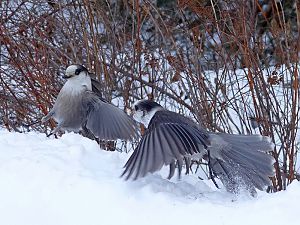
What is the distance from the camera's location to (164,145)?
2.89 metres

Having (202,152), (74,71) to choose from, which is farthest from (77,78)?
(202,152)

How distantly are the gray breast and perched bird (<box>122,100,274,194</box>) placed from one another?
1227 mm

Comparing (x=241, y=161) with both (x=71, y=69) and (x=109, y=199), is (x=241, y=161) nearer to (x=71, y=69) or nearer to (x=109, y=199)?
(x=109, y=199)

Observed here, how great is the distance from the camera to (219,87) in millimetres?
4496

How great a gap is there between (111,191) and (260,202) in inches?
23.4

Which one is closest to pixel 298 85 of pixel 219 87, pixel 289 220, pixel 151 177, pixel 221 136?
pixel 219 87

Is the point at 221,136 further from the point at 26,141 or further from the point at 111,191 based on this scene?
the point at 26,141

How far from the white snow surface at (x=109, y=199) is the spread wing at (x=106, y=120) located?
122 centimetres

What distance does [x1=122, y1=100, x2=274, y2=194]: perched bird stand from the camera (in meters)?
2.83

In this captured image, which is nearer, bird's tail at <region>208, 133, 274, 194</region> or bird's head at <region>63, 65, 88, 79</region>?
bird's tail at <region>208, 133, 274, 194</region>

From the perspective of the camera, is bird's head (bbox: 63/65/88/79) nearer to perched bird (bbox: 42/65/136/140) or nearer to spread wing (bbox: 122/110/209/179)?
perched bird (bbox: 42/65/136/140)

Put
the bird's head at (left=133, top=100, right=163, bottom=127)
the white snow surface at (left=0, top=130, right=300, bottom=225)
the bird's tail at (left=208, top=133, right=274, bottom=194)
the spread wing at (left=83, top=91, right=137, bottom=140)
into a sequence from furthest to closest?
the spread wing at (left=83, top=91, right=137, bottom=140) → the bird's head at (left=133, top=100, right=163, bottom=127) → the bird's tail at (left=208, top=133, right=274, bottom=194) → the white snow surface at (left=0, top=130, right=300, bottom=225)

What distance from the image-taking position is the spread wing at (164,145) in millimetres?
2789

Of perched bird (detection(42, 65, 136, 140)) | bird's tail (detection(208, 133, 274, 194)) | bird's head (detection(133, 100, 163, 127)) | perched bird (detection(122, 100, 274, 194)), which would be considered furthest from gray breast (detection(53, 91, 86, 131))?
bird's tail (detection(208, 133, 274, 194))
